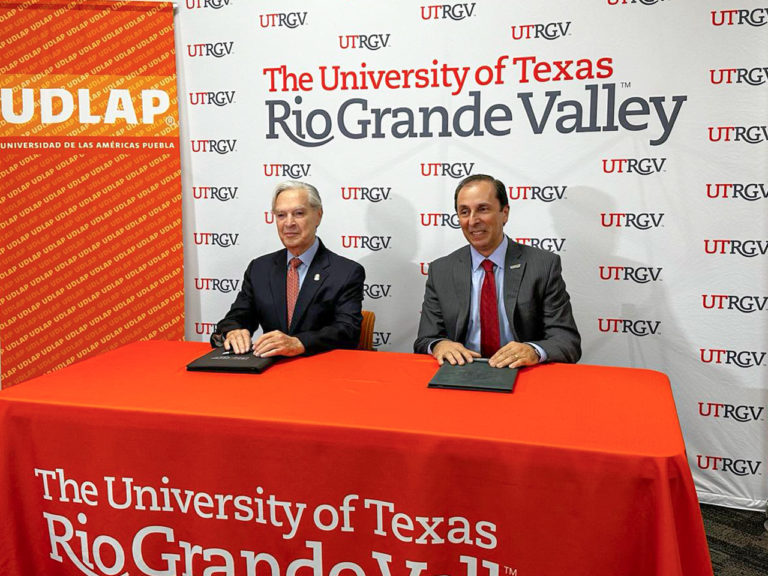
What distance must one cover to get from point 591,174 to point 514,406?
178cm

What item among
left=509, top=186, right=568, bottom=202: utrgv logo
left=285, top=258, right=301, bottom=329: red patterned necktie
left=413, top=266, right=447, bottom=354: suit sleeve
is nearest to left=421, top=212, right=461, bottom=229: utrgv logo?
left=509, top=186, right=568, bottom=202: utrgv logo

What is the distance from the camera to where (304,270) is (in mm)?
2809

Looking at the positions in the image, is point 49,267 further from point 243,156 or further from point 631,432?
point 631,432

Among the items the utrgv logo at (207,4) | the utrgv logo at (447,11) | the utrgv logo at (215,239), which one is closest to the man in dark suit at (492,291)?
the utrgv logo at (447,11)

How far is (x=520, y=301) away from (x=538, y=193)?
813 mm

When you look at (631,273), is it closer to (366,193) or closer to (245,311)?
(366,193)

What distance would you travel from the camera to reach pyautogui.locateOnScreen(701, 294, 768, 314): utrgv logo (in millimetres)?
2920

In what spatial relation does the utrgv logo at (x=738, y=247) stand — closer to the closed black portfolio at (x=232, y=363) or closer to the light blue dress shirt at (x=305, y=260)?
the light blue dress shirt at (x=305, y=260)

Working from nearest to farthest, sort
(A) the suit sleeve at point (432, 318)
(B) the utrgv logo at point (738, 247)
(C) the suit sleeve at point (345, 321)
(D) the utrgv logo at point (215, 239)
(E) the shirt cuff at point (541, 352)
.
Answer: (E) the shirt cuff at point (541, 352) → (C) the suit sleeve at point (345, 321) → (A) the suit sleeve at point (432, 318) → (B) the utrgv logo at point (738, 247) → (D) the utrgv logo at point (215, 239)

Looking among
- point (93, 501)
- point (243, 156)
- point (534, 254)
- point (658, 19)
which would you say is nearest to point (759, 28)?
point (658, 19)

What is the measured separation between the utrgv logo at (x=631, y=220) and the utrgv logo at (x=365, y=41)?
1.40m

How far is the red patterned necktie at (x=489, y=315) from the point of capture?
2.58 m

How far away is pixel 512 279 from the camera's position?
2574mm

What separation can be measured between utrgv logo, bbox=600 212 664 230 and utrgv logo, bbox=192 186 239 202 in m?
1.96
